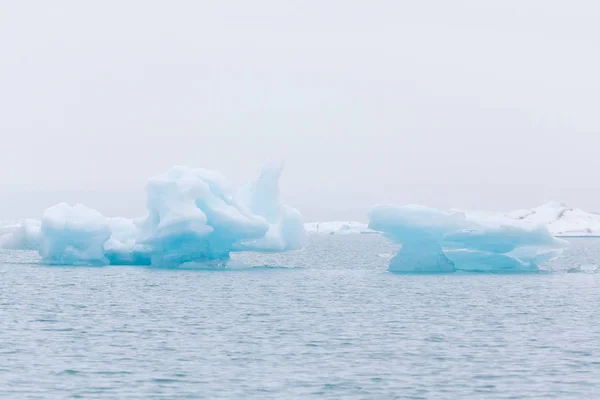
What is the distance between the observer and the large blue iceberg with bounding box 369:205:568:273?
133ft

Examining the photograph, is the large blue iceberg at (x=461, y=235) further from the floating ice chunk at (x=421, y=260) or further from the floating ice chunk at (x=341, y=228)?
the floating ice chunk at (x=341, y=228)

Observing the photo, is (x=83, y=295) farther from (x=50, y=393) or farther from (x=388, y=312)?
(x=50, y=393)

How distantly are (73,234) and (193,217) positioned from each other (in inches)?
281

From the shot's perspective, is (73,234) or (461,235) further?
(73,234)

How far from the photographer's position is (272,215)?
44.7m

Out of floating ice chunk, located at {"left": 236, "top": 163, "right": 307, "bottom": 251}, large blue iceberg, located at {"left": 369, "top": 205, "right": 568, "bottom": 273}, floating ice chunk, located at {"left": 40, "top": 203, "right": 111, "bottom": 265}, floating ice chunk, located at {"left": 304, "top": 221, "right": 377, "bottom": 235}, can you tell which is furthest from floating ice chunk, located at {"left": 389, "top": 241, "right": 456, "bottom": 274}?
floating ice chunk, located at {"left": 304, "top": 221, "right": 377, "bottom": 235}

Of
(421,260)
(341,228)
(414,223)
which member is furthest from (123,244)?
(341,228)

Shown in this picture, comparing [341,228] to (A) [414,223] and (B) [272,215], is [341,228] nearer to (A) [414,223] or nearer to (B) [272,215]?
(B) [272,215]

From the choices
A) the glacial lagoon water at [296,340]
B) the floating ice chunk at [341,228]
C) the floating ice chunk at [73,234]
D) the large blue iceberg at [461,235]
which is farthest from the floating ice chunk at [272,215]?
the floating ice chunk at [341,228]

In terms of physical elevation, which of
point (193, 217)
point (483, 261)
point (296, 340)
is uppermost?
point (193, 217)

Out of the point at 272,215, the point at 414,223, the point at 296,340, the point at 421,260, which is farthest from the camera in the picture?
the point at 421,260

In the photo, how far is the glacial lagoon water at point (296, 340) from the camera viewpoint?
17359mm

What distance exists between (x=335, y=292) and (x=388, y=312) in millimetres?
8017

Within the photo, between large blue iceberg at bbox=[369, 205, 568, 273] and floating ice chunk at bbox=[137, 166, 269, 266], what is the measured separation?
5591 millimetres
